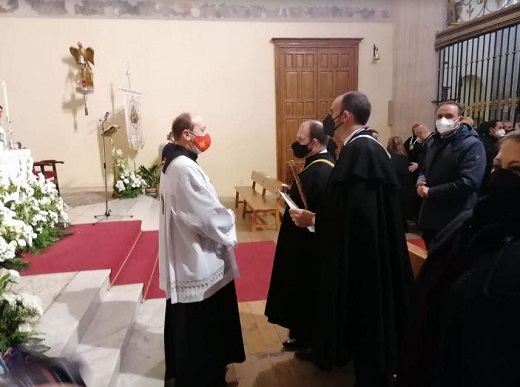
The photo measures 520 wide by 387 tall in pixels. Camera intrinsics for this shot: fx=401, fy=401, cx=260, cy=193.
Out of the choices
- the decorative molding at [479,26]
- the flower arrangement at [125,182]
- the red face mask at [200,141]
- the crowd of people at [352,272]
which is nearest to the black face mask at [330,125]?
the crowd of people at [352,272]

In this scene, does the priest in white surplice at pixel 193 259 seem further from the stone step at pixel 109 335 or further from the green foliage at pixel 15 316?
the green foliage at pixel 15 316

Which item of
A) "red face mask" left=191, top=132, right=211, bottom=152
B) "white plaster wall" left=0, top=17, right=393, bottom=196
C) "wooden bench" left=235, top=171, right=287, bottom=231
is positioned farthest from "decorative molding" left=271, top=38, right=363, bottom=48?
"red face mask" left=191, top=132, right=211, bottom=152

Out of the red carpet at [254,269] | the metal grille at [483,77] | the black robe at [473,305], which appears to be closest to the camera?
the black robe at [473,305]

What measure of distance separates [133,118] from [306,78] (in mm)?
3566

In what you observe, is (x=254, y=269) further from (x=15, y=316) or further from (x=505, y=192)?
(x=505, y=192)

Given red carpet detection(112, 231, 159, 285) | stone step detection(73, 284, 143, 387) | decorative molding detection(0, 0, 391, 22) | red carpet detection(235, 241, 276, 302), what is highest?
decorative molding detection(0, 0, 391, 22)

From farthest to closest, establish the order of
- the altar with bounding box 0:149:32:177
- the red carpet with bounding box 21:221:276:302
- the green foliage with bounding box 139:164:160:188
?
1. the green foliage with bounding box 139:164:160:188
2. the altar with bounding box 0:149:32:177
3. the red carpet with bounding box 21:221:276:302

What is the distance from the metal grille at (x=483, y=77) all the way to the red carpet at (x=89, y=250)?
579cm

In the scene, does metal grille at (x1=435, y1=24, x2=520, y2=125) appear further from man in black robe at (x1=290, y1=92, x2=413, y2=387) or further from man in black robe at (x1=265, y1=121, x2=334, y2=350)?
man in black robe at (x1=290, y1=92, x2=413, y2=387)

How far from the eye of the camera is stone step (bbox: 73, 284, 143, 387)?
7.52 ft

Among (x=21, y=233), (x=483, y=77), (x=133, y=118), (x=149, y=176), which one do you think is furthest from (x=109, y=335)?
(x=483, y=77)

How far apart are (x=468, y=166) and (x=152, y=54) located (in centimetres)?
648

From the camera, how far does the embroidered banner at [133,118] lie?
7.14 m

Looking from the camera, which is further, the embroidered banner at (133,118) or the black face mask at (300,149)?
the embroidered banner at (133,118)
